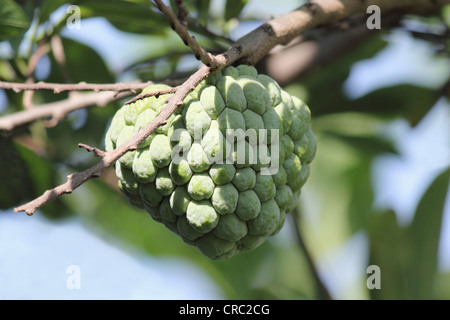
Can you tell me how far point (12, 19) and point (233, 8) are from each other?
79 centimetres

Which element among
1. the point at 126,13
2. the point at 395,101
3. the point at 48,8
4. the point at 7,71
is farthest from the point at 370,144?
the point at 7,71

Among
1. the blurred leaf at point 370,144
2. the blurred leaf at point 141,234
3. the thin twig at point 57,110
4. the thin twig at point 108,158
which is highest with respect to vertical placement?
the blurred leaf at point 370,144

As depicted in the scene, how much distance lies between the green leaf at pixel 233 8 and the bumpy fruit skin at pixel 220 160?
2.17 ft

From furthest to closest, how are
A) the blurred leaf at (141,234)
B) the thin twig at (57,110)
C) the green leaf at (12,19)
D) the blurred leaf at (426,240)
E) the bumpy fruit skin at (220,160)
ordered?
the blurred leaf at (141,234) → the blurred leaf at (426,240) → the thin twig at (57,110) → the green leaf at (12,19) → the bumpy fruit skin at (220,160)

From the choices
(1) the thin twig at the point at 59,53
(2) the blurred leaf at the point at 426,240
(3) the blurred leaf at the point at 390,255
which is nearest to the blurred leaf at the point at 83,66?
(1) the thin twig at the point at 59,53

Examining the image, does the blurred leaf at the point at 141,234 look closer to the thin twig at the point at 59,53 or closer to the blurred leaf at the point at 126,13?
the thin twig at the point at 59,53

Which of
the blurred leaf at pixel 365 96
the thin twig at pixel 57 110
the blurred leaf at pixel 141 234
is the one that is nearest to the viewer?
the thin twig at pixel 57 110

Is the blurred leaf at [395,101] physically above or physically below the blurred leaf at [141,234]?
above

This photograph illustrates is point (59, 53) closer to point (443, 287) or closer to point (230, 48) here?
point (230, 48)

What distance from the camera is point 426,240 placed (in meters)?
2.32

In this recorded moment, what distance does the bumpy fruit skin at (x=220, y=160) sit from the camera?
4.22 ft

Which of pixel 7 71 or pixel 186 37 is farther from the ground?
pixel 7 71

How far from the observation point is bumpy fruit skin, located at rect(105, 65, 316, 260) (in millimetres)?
1287
